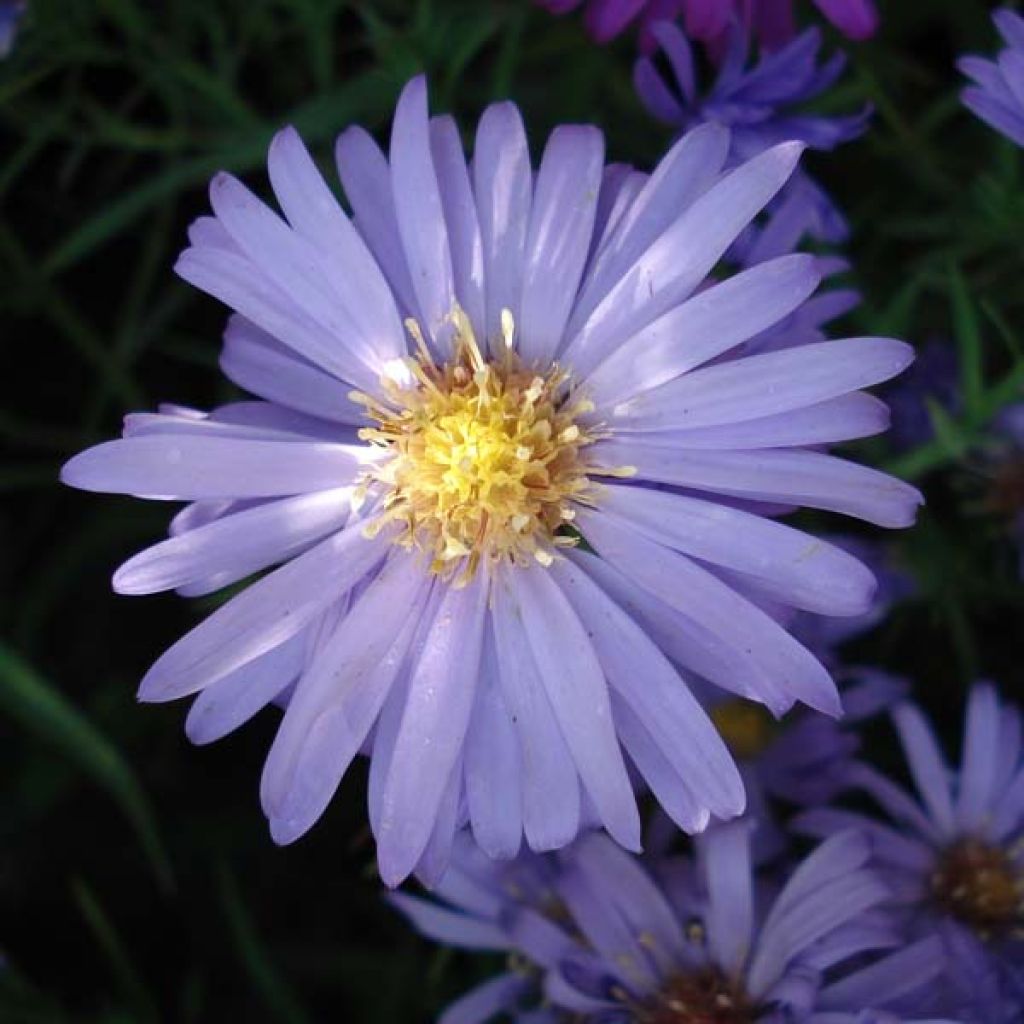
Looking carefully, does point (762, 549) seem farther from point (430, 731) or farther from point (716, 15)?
point (716, 15)

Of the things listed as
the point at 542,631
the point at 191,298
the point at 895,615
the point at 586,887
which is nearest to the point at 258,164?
the point at 191,298

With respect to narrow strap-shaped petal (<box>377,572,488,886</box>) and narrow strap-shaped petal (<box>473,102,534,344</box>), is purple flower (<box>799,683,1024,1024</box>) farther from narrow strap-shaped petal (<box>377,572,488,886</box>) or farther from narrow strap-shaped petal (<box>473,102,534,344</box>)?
narrow strap-shaped petal (<box>473,102,534,344</box>)

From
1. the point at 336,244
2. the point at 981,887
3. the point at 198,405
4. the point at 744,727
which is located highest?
the point at 198,405

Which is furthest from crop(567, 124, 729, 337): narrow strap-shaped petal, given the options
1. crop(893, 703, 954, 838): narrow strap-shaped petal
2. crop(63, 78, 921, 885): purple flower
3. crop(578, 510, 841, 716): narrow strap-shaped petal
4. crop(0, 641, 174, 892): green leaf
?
crop(0, 641, 174, 892): green leaf

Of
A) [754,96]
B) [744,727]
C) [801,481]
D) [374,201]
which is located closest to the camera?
[801,481]

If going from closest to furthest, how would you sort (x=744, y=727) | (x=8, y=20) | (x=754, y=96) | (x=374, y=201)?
1. (x=374, y=201)
2. (x=754, y=96)
3. (x=8, y=20)
4. (x=744, y=727)

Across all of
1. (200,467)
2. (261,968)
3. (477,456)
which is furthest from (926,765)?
(200,467)

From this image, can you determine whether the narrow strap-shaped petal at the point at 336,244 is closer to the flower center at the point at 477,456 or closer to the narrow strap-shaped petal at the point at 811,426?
the flower center at the point at 477,456
